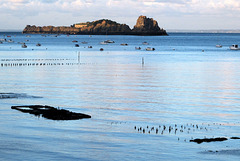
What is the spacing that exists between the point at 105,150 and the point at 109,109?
1361 cm

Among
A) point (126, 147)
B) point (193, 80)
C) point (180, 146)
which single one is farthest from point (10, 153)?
point (193, 80)

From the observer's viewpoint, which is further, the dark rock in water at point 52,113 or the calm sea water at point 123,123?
the dark rock in water at point 52,113

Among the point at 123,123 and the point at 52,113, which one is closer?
the point at 123,123

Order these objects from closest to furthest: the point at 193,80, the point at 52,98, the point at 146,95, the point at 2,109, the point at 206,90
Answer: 1. the point at 2,109
2. the point at 52,98
3. the point at 146,95
4. the point at 206,90
5. the point at 193,80

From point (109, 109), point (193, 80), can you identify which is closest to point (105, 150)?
point (109, 109)

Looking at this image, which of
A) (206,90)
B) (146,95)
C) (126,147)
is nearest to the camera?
(126,147)

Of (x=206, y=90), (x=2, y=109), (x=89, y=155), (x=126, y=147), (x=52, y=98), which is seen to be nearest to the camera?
(x=89, y=155)

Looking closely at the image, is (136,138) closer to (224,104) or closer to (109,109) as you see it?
(109,109)

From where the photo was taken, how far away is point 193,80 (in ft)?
209

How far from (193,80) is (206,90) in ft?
40.4

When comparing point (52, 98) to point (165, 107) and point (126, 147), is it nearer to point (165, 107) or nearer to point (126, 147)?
point (165, 107)

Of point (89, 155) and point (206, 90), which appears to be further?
point (206, 90)

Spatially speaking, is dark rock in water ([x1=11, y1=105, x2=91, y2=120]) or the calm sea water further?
dark rock in water ([x1=11, y1=105, x2=91, y2=120])

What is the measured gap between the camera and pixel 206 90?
168 ft
